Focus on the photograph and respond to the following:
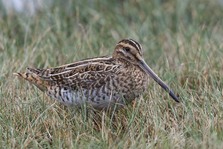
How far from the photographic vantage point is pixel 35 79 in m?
5.62

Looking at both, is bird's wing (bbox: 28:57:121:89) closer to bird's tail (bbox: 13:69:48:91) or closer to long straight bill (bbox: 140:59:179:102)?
bird's tail (bbox: 13:69:48:91)

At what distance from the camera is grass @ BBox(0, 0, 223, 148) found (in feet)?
15.8

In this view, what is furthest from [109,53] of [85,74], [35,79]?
[85,74]

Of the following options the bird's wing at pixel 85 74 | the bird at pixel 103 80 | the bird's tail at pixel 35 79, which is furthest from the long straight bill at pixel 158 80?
the bird's tail at pixel 35 79

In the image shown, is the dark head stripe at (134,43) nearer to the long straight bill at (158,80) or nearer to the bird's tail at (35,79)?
the long straight bill at (158,80)

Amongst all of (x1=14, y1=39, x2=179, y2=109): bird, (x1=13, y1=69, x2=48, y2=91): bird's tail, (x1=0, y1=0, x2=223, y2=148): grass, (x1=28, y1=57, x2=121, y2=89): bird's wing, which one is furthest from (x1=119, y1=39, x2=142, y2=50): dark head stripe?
(x1=13, y1=69, x2=48, y2=91): bird's tail

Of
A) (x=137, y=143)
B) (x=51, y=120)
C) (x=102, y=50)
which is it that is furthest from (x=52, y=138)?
(x=102, y=50)

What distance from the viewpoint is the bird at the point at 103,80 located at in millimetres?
5273

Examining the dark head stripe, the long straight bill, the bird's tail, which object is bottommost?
the long straight bill

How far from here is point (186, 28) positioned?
25.2ft

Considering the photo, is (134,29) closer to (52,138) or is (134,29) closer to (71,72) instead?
(71,72)

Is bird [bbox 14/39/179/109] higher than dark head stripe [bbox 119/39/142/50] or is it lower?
lower

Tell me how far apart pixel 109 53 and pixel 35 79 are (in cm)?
124

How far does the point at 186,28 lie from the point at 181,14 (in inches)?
11.5
